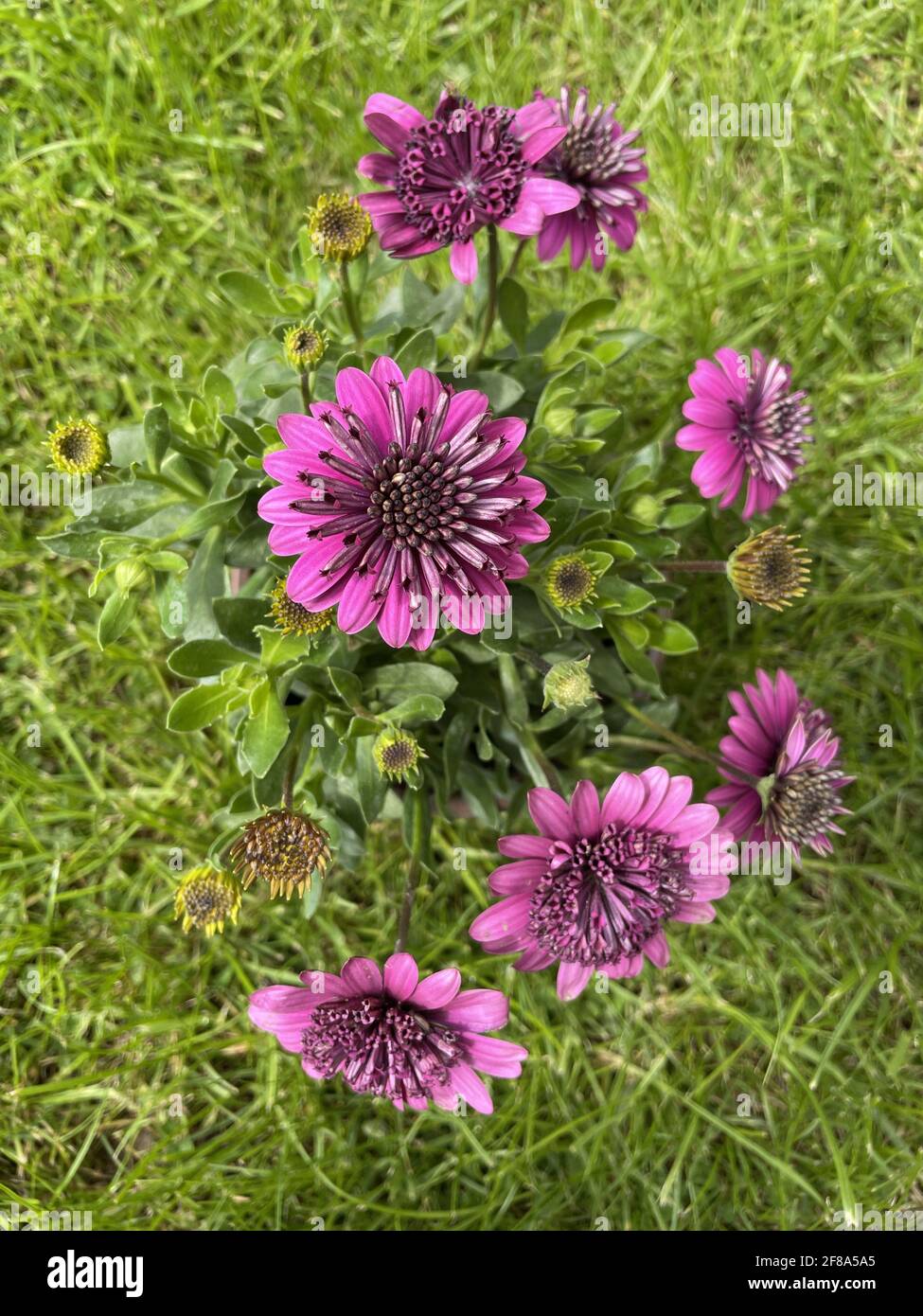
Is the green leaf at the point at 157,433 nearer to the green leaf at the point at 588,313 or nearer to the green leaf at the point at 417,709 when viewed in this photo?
the green leaf at the point at 417,709

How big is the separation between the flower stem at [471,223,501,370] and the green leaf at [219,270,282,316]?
479mm

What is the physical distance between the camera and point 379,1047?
201 centimetres

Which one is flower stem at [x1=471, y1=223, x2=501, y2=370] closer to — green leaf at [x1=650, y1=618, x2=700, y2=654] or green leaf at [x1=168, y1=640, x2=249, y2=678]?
green leaf at [x1=650, y1=618, x2=700, y2=654]

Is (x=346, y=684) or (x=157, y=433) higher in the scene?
(x=157, y=433)

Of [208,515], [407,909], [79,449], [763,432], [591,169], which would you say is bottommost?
[407,909]

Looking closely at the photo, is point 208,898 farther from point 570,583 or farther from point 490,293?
point 490,293

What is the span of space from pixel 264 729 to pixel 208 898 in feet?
1.25

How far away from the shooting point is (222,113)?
370 centimetres

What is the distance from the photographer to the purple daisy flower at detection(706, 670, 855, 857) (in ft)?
7.42

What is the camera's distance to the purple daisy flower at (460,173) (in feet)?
6.70

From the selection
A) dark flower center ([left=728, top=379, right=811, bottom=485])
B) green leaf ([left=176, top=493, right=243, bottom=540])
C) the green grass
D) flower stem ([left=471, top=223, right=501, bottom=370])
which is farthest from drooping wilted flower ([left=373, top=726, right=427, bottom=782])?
the green grass

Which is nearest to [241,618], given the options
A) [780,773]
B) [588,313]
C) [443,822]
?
[588,313]
